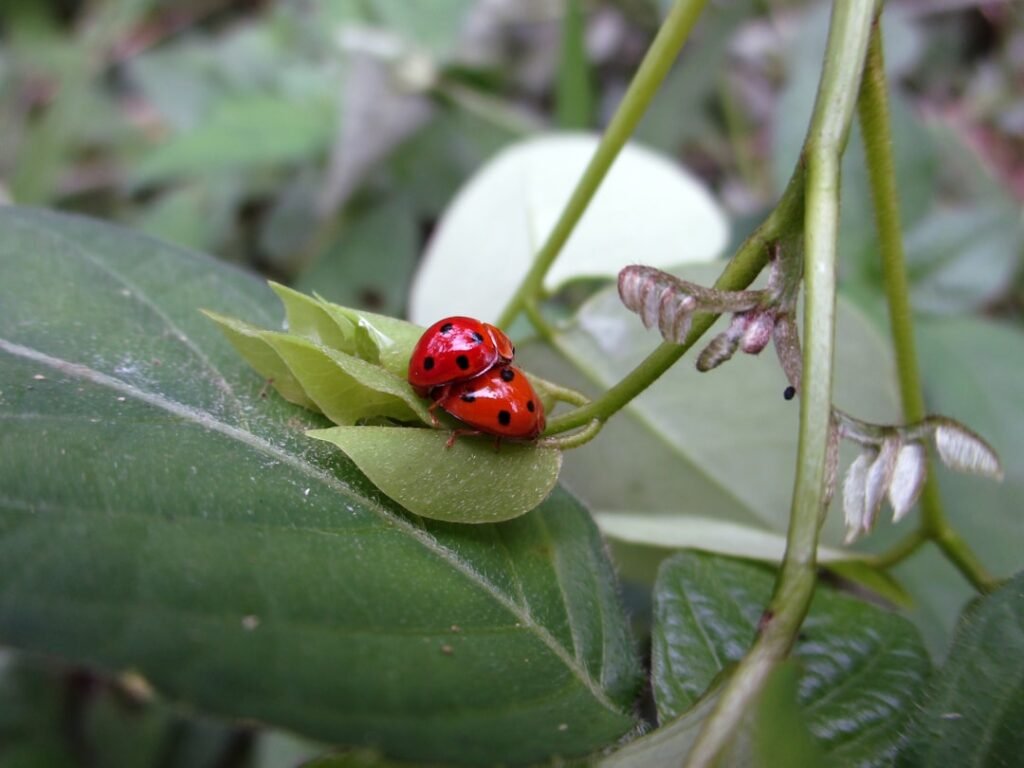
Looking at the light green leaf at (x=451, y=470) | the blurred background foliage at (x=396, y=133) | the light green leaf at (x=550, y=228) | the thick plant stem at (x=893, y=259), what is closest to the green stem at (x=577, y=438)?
the light green leaf at (x=451, y=470)

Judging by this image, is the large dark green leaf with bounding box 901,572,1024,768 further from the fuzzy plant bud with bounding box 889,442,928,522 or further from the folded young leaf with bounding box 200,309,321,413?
the folded young leaf with bounding box 200,309,321,413

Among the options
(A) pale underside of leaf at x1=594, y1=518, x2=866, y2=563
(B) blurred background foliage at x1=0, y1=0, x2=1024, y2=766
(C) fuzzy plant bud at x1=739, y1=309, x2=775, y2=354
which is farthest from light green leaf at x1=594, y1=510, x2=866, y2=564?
(B) blurred background foliage at x1=0, y1=0, x2=1024, y2=766

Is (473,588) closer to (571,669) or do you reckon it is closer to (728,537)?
(571,669)

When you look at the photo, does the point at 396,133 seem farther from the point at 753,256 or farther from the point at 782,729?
the point at 782,729

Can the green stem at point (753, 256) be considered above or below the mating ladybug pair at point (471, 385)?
above

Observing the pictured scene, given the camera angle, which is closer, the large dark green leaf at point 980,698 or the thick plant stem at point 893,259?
the large dark green leaf at point 980,698

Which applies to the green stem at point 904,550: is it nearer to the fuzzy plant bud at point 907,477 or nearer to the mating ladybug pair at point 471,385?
the fuzzy plant bud at point 907,477
